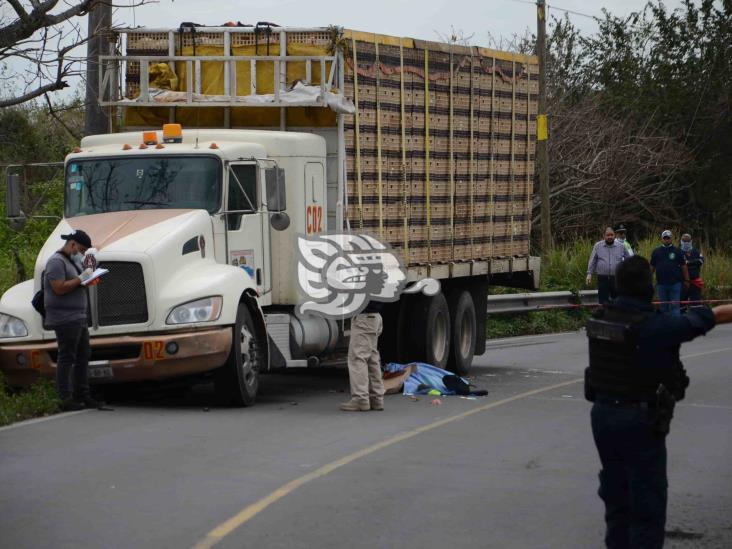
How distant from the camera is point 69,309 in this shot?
13148mm

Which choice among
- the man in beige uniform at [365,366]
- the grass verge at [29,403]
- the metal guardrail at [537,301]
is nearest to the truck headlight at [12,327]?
the grass verge at [29,403]

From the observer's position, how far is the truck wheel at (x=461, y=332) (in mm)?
18500

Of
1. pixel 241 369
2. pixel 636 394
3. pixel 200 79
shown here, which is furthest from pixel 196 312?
pixel 636 394

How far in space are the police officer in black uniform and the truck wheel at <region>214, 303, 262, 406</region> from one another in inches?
283

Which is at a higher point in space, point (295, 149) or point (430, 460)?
point (295, 149)

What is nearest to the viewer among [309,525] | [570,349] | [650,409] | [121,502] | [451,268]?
[650,409]

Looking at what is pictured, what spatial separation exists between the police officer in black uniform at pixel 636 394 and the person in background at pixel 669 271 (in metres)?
19.4

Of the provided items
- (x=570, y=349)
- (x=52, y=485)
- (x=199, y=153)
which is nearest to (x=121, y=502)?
(x=52, y=485)

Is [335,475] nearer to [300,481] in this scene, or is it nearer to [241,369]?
[300,481]

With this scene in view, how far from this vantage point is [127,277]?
13.6 meters

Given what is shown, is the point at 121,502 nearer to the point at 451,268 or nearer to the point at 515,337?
the point at 451,268

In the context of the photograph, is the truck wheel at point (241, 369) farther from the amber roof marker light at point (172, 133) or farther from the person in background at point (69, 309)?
the amber roof marker light at point (172, 133)

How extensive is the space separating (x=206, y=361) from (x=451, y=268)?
5267 mm

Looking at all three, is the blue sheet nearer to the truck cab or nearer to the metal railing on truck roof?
the truck cab
